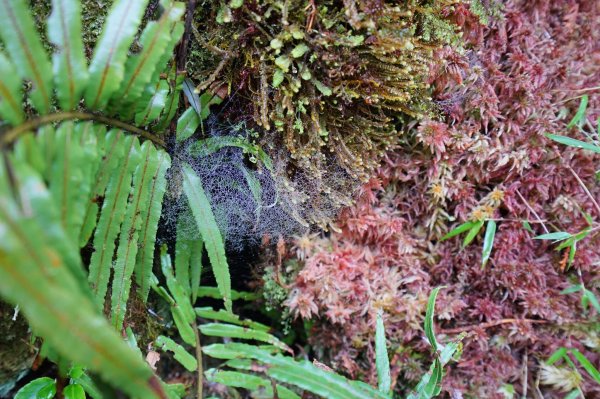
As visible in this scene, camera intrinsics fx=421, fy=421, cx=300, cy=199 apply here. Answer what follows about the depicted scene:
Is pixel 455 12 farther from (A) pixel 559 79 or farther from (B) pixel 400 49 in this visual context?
(A) pixel 559 79

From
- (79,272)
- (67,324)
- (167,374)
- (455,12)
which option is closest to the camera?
(67,324)

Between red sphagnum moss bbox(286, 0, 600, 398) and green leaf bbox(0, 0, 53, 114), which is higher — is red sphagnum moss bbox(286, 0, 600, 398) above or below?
below

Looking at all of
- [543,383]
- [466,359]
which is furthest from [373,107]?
[543,383]

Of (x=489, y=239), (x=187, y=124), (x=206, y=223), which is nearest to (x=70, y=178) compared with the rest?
(x=206, y=223)

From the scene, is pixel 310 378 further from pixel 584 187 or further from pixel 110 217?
pixel 584 187

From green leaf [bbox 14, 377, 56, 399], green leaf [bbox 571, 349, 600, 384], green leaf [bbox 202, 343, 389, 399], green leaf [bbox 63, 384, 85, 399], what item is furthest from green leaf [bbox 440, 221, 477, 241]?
green leaf [bbox 14, 377, 56, 399]

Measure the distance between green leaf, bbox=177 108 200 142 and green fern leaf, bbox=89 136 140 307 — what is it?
269 millimetres

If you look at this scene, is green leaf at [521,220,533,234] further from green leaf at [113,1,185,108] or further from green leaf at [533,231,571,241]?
green leaf at [113,1,185,108]

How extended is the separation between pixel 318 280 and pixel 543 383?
100 centimetres

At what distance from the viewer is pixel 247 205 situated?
65.8 inches

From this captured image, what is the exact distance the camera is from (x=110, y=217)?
3.96 feet

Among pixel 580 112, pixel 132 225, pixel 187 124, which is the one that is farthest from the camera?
pixel 580 112

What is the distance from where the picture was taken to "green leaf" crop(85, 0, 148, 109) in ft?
3.13

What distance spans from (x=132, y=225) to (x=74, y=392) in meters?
0.63
